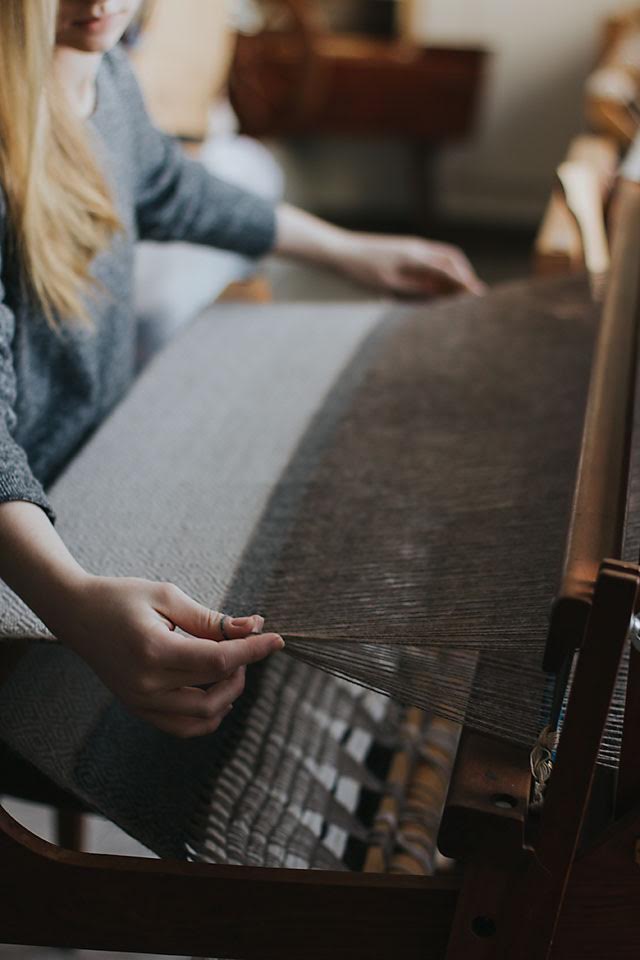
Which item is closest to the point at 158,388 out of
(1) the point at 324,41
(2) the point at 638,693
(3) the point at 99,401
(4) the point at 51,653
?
(3) the point at 99,401

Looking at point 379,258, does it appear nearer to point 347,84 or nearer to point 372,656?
point 372,656

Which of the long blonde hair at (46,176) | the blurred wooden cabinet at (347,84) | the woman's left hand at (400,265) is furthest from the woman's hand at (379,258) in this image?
the blurred wooden cabinet at (347,84)

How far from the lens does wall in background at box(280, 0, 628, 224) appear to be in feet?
12.6

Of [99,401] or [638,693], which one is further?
[99,401]

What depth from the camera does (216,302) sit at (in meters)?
1.24

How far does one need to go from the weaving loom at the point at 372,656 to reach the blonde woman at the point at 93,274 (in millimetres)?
47

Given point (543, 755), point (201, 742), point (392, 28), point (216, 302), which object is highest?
point (543, 755)

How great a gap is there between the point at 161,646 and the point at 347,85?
3473 millimetres

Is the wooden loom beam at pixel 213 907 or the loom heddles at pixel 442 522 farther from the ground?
the loom heddles at pixel 442 522

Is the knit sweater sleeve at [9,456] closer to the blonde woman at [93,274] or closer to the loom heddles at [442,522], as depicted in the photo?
the blonde woman at [93,274]

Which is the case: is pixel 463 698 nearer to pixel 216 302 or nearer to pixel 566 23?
pixel 216 302

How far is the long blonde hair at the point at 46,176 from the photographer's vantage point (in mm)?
730

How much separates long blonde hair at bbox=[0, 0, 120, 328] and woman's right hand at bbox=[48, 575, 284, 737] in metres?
0.28

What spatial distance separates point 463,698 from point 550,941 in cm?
13
